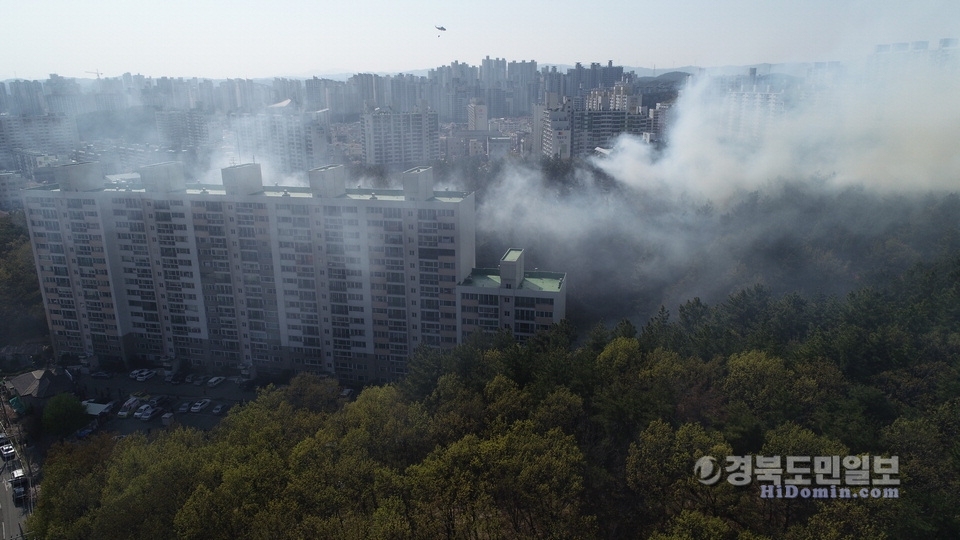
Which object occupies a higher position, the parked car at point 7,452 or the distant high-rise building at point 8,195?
the distant high-rise building at point 8,195

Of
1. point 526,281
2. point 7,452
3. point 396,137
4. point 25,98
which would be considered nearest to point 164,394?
point 7,452

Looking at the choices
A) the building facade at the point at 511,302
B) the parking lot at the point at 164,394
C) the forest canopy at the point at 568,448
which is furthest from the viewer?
the parking lot at the point at 164,394

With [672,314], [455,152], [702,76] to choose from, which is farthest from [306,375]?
[702,76]

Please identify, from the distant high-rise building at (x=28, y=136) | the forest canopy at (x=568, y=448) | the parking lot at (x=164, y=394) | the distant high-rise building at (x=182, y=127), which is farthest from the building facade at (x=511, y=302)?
the distant high-rise building at (x=28, y=136)

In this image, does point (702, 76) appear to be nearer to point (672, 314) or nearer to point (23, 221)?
point (672, 314)

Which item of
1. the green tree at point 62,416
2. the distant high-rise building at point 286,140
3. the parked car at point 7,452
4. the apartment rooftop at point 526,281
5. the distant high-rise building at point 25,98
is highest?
the distant high-rise building at point 25,98

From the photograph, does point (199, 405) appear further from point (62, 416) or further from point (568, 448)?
point (568, 448)

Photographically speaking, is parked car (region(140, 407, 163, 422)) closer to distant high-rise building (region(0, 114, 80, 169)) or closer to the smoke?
the smoke

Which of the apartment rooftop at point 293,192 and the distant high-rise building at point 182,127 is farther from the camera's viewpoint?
the distant high-rise building at point 182,127

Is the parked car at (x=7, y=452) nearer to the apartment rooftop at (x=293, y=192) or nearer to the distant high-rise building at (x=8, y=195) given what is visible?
the apartment rooftop at (x=293, y=192)
